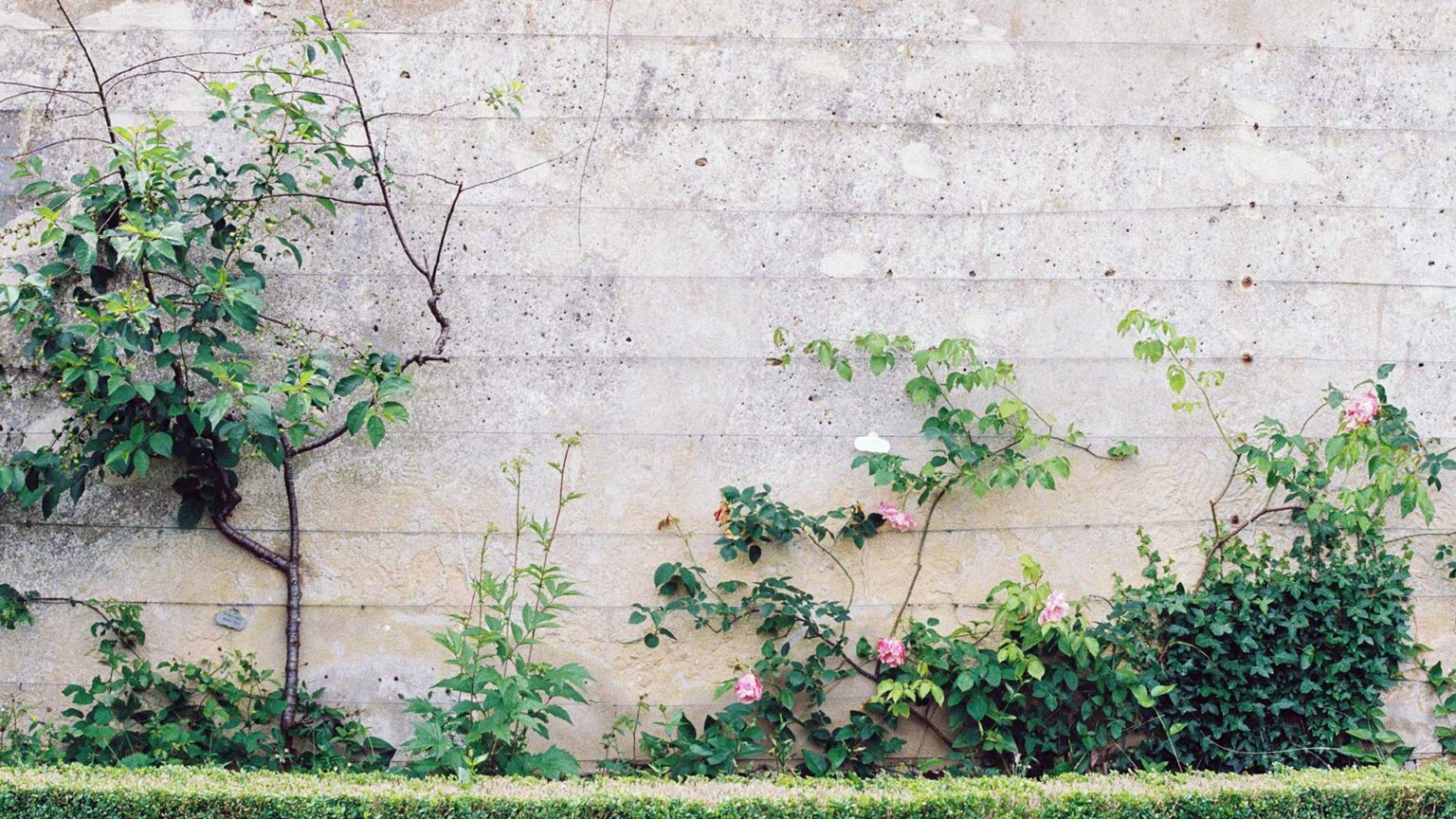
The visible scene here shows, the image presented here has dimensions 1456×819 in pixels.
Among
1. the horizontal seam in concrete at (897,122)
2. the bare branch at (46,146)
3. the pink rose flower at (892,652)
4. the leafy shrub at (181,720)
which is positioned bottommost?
the leafy shrub at (181,720)

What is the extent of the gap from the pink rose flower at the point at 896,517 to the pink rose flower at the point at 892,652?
1.22ft

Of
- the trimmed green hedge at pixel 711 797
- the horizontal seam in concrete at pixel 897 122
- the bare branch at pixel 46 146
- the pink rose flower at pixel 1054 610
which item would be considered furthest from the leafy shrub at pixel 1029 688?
the bare branch at pixel 46 146

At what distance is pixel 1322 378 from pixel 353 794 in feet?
10.7


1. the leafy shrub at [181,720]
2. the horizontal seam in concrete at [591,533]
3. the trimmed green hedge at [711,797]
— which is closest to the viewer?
the trimmed green hedge at [711,797]

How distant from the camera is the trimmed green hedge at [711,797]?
2.86 meters

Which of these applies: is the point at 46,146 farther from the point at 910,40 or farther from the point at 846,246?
the point at 910,40

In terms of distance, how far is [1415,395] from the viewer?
3.78 metres

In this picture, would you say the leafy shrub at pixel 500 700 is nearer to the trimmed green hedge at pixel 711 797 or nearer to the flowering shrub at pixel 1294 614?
the trimmed green hedge at pixel 711 797

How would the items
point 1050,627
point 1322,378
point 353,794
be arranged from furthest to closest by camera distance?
point 1322,378
point 1050,627
point 353,794

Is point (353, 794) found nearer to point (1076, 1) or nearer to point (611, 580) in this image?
point (611, 580)

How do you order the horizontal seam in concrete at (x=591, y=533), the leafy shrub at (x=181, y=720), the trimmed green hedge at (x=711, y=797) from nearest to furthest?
the trimmed green hedge at (x=711, y=797), the leafy shrub at (x=181, y=720), the horizontal seam in concrete at (x=591, y=533)

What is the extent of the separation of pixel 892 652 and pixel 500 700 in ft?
4.03

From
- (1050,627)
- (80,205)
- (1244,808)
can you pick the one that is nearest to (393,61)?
(80,205)

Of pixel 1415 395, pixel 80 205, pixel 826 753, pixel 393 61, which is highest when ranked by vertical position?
pixel 393 61
